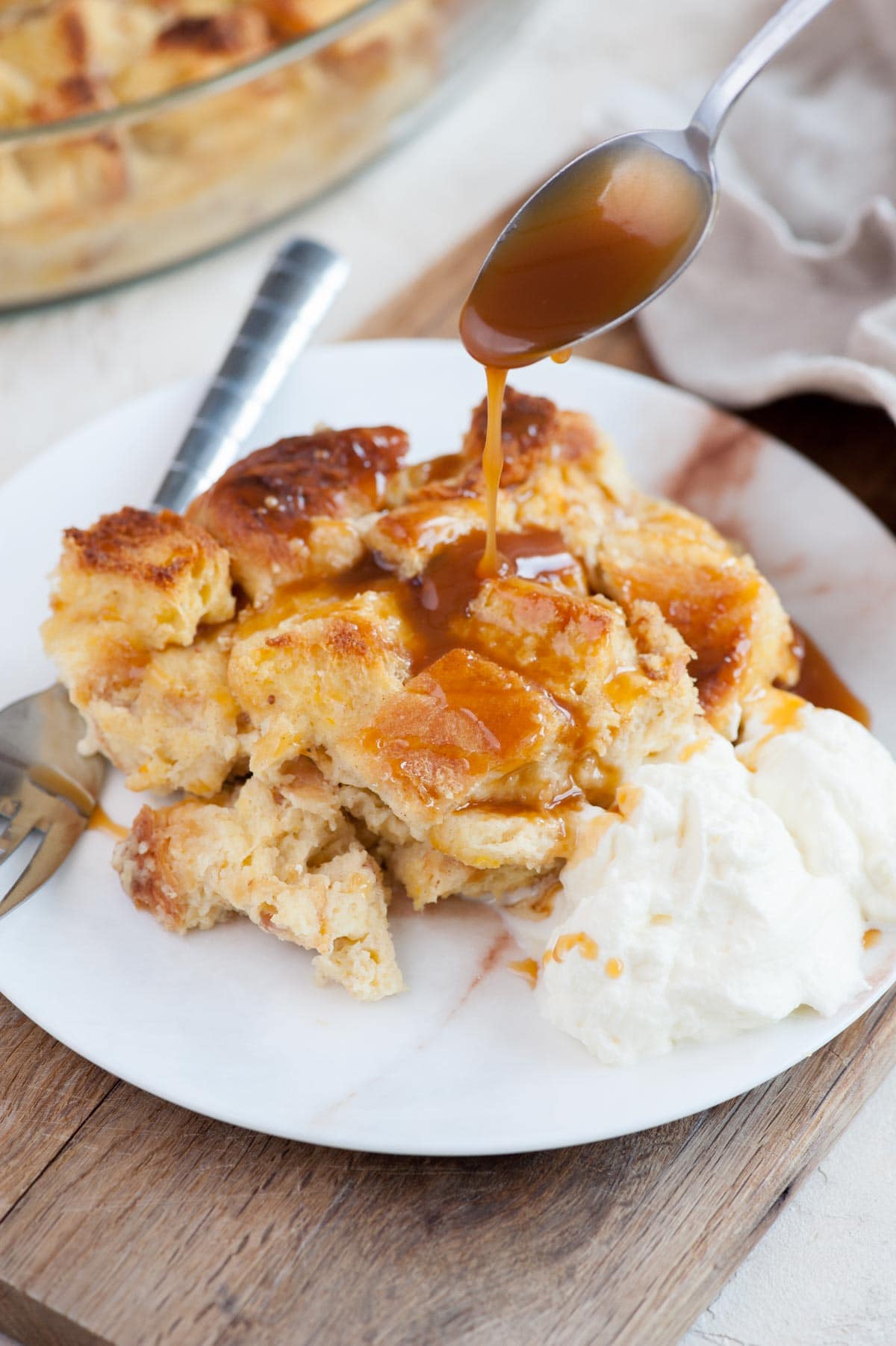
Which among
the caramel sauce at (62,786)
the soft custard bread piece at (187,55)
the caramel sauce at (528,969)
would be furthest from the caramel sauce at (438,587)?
the soft custard bread piece at (187,55)

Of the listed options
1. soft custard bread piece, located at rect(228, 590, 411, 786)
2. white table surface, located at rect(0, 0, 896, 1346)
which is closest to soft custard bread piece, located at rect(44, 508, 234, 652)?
soft custard bread piece, located at rect(228, 590, 411, 786)

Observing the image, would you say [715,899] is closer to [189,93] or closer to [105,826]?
[105,826]

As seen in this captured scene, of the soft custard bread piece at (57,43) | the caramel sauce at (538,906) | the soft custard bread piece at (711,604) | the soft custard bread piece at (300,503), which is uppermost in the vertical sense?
the soft custard bread piece at (57,43)

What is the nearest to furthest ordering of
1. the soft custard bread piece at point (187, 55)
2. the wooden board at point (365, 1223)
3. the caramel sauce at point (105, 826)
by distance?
the wooden board at point (365, 1223), the caramel sauce at point (105, 826), the soft custard bread piece at point (187, 55)

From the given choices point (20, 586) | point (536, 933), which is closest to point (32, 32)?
point (20, 586)

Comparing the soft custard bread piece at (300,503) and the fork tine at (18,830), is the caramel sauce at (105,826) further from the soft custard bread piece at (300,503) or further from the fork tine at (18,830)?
the soft custard bread piece at (300,503)

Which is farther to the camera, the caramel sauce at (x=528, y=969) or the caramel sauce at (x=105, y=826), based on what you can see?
the caramel sauce at (x=105, y=826)

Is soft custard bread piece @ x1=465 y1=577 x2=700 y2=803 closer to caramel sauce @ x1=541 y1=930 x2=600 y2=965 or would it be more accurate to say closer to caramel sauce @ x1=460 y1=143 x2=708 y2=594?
caramel sauce @ x1=460 y1=143 x2=708 y2=594

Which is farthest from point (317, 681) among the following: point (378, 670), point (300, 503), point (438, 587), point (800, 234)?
point (800, 234)
